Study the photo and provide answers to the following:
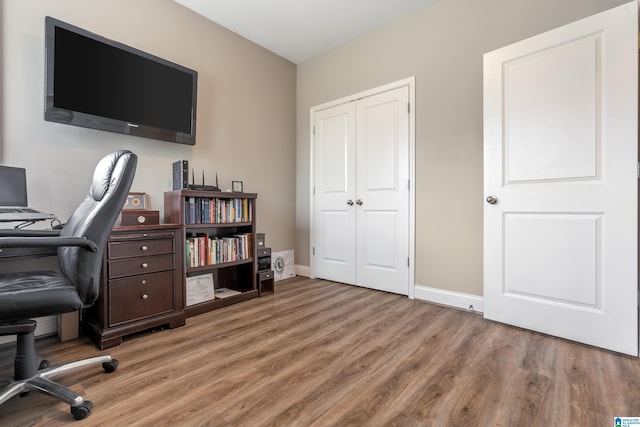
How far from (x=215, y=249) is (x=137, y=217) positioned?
732 mm

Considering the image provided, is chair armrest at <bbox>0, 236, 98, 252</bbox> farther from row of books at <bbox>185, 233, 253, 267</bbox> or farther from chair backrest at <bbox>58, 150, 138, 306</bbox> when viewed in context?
row of books at <bbox>185, 233, 253, 267</bbox>

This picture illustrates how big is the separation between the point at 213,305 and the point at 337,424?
1.65 metres

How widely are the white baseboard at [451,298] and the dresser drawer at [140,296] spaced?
2088 millimetres

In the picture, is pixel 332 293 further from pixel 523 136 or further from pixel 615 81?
pixel 615 81

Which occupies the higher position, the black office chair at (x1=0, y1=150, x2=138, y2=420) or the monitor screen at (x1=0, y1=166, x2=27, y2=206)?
the monitor screen at (x1=0, y1=166, x2=27, y2=206)

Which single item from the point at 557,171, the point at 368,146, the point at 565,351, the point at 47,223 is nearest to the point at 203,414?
the point at 47,223

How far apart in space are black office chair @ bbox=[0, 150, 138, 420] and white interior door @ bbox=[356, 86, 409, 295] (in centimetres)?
223

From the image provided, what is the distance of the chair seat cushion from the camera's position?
3.65 ft

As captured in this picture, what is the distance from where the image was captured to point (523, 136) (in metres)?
2.10

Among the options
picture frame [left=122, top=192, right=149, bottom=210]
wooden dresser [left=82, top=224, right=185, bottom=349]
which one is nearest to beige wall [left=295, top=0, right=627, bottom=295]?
wooden dresser [left=82, top=224, right=185, bottom=349]

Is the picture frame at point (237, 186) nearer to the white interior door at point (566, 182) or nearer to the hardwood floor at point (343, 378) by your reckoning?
the hardwood floor at point (343, 378)

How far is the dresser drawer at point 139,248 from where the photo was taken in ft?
6.23

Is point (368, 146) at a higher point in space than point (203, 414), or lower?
higher

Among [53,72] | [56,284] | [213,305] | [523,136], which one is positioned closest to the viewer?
[56,284]
